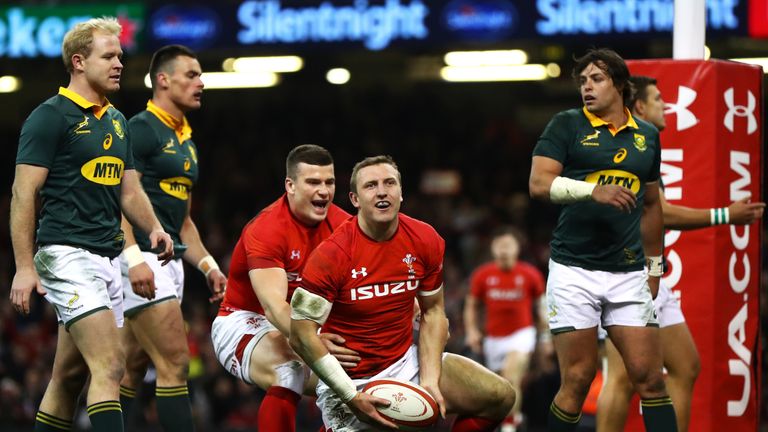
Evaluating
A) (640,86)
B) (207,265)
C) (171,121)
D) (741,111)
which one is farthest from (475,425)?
(741,111)

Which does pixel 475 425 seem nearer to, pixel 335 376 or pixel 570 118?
pixel 335 376

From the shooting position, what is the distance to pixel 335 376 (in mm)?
5242

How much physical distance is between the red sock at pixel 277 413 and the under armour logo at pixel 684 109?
287 cm

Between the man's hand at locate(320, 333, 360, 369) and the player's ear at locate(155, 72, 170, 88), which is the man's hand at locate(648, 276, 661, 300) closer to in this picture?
the man's hand at locate(320, 333, 360, 369)

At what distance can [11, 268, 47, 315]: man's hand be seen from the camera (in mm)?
5156

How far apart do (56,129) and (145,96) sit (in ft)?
48.9

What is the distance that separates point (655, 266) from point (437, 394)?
1.53 metres

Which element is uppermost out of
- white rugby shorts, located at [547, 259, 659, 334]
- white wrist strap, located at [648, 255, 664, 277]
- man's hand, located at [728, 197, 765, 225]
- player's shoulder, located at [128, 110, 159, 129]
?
player's shoulder, located at [128, 110, 159, 129]

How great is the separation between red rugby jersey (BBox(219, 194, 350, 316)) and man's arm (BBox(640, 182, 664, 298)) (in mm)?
1507

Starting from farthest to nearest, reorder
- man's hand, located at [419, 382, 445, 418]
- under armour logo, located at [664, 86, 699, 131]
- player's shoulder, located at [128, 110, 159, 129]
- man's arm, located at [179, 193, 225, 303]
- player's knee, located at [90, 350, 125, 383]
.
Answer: under armour logo, located at [664, 86, 699, 131] < man's arm, located at [179, 193, 225, 303] < player's shoulder, located at [128, 110, 159, 129] < man's hand, located at [419, 382, 445, 418] < player's knee, located at [90, 350, 125, 383]

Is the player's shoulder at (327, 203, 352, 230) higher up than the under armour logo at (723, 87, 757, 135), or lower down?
lower down

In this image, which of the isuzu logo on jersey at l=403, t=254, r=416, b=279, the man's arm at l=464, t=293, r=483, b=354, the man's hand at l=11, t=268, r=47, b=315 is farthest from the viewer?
the man's arm at l=464, t=293, r=483, b=354

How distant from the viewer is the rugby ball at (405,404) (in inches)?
207

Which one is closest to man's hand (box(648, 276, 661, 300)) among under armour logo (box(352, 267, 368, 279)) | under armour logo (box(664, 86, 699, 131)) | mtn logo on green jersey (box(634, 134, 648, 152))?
mtn logo on green jersey (box(634, 134, 648, 152))
